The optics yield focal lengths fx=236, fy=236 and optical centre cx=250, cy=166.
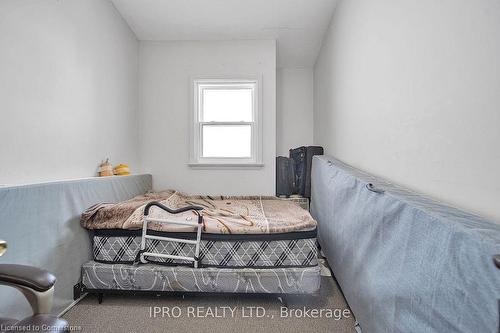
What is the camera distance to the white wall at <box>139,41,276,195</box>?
328 cm

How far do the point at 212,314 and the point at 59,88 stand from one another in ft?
6.66

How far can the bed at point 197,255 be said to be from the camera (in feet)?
5.74

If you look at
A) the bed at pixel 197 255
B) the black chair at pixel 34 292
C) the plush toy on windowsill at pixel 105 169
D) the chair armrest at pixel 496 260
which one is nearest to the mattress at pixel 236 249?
the bed at pixel 197 255

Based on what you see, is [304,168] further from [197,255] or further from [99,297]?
[99,297]

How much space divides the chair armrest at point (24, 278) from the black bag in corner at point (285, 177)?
2.84 metres

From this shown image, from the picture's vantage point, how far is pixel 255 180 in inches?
130

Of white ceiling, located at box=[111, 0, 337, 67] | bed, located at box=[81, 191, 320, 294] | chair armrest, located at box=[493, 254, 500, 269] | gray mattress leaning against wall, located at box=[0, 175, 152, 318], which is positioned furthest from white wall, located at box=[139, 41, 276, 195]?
chair armrest, located at box=[493, 254, 500, 269]

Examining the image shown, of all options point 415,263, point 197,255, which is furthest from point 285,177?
point 415,263

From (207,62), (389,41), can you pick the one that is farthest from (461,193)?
(207,62)

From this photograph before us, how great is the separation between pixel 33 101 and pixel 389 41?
229 centimetres

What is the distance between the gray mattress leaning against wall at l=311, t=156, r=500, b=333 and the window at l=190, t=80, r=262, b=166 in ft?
5.97

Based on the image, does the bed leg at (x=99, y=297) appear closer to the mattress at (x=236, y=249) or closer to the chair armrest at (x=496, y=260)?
the mattress at (x=236, y=249)

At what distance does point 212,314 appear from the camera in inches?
66.7

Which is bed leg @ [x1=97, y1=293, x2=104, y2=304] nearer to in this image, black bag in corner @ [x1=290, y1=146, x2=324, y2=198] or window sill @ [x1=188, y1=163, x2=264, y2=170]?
window sill @ [x1=188, y1=163, x2=264, y2=170]
